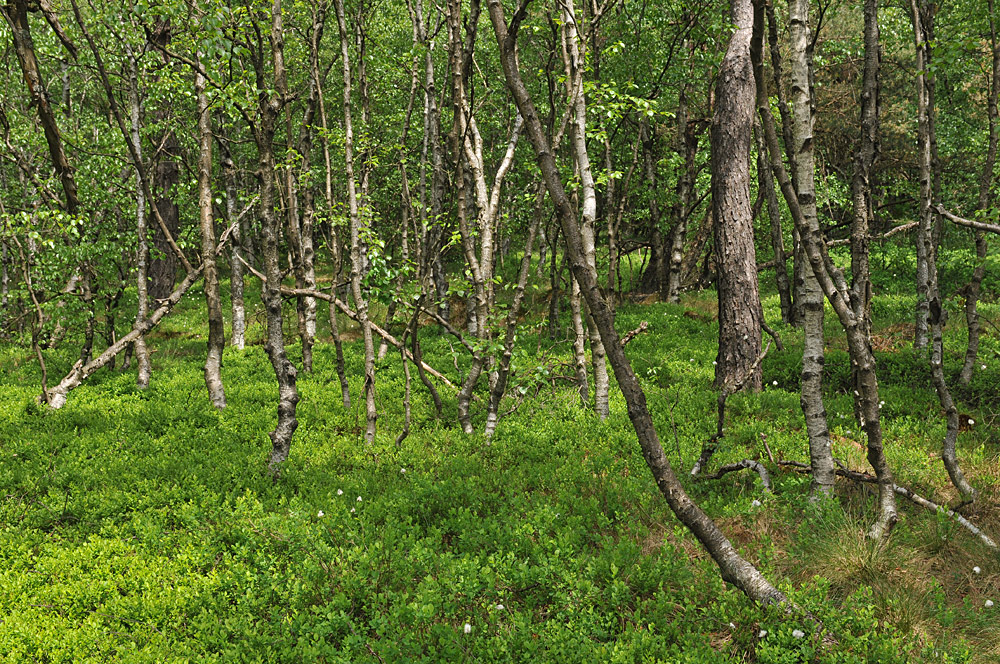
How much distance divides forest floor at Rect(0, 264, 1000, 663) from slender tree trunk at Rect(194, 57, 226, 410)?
656 mm

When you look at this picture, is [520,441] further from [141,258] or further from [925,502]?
[141,258]

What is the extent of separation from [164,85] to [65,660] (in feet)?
34.6

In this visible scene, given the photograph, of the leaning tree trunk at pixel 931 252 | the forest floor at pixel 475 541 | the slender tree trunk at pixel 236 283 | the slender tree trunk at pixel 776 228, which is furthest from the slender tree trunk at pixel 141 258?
the leaning tree trunk at pixel 931 252

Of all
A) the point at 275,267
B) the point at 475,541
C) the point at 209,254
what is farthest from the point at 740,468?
the point at 209,254

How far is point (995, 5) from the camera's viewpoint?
7387mm

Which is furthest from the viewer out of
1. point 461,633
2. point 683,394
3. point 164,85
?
point 164,85

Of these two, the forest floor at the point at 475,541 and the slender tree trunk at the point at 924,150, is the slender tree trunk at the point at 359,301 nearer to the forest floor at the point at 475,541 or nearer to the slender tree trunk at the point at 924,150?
the forest floor at the point at 475,541

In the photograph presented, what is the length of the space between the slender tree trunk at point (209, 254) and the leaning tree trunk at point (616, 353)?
7058 mm

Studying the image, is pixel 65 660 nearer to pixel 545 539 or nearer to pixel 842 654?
pixel 545 539

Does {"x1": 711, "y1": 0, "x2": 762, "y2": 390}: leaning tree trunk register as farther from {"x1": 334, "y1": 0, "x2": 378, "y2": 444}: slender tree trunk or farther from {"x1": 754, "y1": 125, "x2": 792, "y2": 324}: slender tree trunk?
{"x1": 334, "y1": 0, "x2": 378, "y2": 444}: slender tree trunk

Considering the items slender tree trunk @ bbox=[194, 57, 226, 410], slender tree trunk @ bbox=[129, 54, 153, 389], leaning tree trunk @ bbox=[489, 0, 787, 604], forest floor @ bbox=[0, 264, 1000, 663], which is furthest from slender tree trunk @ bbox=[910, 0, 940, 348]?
slender tree trunk @ bbox=[129, 54, 153, 389]

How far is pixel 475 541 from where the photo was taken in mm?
5398

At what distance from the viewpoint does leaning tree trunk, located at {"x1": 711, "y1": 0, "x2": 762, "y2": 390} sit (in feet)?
30.2

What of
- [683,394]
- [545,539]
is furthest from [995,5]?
[545,539]
